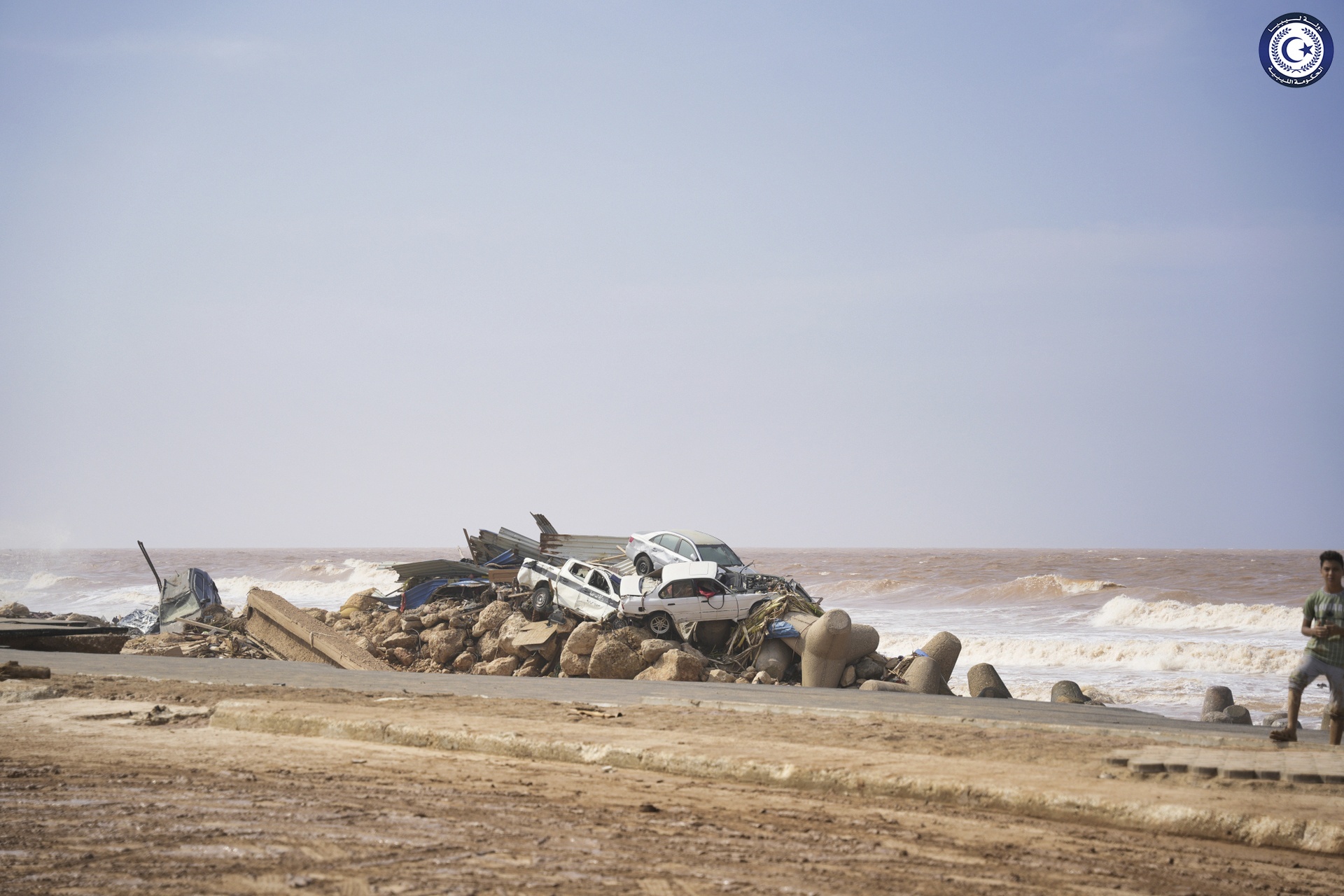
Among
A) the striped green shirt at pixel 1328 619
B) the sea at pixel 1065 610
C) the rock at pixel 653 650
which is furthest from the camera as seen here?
the sea at pixel 1065 610

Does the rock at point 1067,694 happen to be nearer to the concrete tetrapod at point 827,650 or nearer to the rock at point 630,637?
the concrete tetrapod at point 827,650

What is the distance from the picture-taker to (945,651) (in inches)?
712

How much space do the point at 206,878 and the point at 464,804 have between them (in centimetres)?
200

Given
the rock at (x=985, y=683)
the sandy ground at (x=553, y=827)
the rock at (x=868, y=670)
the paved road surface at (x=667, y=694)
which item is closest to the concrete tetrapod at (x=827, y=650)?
the rock at (x=868, y=670)

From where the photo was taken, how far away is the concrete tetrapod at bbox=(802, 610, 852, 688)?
16.9 metres

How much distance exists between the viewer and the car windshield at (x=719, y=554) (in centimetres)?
2273

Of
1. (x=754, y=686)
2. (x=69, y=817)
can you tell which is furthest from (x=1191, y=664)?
(x=69, y=817)

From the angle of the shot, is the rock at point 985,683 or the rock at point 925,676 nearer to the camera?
the rock at point 925,676

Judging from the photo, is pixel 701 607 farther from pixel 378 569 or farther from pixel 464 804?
pixel 378 569

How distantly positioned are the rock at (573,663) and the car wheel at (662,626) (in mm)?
1721

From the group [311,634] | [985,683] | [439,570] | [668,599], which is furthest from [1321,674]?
[439,570]

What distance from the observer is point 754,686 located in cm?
1412

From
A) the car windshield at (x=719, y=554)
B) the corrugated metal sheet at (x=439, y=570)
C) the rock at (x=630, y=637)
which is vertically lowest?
the rock at (x=630, y=637)

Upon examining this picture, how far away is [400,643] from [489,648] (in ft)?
8.77
